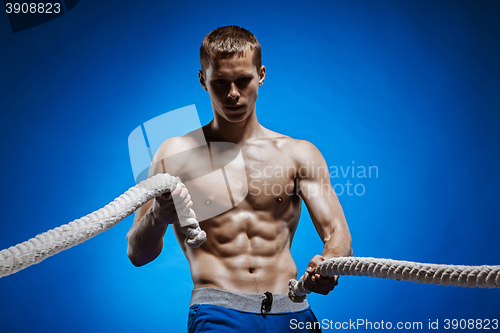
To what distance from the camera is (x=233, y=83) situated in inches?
43.1

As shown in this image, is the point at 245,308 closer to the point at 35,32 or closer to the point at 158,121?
the point at 158,121

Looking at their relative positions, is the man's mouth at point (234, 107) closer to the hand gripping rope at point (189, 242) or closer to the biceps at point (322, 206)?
the biceps at point (322, 206)

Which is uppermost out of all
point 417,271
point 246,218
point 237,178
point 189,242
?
point 237,178

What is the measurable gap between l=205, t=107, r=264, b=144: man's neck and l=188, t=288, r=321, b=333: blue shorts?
0.41 m

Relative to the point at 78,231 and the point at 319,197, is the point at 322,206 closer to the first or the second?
the point at 319,197

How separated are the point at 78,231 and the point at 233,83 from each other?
1.94ft

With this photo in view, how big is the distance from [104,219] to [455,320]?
5.61ft

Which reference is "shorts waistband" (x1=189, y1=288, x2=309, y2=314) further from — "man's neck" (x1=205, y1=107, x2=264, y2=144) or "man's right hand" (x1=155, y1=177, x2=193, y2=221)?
"man's neck" (x1=205, y1=107, x2=264, y2=144)

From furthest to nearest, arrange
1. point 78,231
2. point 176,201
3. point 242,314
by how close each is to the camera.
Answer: point 242,314 → point 176,201 → point 78,231

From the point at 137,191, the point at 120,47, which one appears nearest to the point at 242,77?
the point at 137,191

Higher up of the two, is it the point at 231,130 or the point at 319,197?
the point at 231,130

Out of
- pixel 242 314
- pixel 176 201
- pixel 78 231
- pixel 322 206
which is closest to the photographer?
pixel 78 231

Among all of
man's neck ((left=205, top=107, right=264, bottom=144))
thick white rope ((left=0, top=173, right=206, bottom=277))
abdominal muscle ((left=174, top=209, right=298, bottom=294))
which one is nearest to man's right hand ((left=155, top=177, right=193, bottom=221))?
thick white rope ((left=0, top=173, right=206, bottom=277))

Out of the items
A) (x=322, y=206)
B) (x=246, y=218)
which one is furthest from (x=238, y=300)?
(x=322, y=206)
